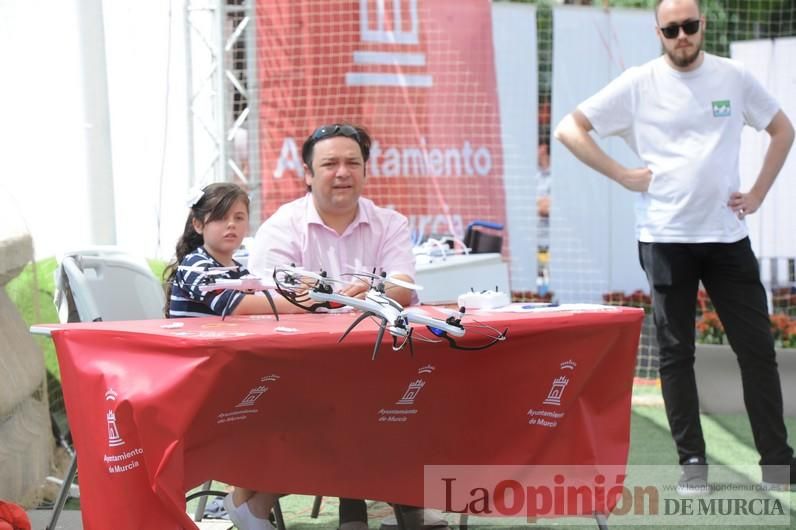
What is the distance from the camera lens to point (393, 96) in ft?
24.1

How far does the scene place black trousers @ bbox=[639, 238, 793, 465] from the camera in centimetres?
→ 387

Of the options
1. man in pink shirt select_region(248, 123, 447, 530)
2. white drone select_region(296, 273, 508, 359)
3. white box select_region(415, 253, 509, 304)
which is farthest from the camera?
white box select_region(415, 253, 509, 304)

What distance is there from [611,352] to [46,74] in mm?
4426

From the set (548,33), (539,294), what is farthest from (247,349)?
(548,33)

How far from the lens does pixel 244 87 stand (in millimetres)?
7277

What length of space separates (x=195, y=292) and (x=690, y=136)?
6.18ft

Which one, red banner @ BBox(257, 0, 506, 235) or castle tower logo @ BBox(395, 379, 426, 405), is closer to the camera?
castle tower logo @ BBox(395, 379, 426, 405)

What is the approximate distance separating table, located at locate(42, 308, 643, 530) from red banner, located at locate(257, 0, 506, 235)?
4.49m

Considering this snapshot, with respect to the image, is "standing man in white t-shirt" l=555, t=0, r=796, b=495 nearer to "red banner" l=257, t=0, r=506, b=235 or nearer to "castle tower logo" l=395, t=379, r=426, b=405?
"castle tower logo" l=395, t=379, r=426, b=405

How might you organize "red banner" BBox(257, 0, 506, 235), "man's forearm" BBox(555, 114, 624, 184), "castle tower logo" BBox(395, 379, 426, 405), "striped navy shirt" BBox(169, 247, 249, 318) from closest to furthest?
"castle tower logo" BBox(395, 379, 426, 405)
"striped navy shirt" BBox(169, 247, 249, 318)
"man's forearm" BBox(555, 114, 624, 184)
"red banner" BBox(257, 0, 506, 235)

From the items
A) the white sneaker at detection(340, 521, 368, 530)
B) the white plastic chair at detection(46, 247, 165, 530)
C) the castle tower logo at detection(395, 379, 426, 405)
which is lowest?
the white sneaker at detection(340, 521, 368, 530)

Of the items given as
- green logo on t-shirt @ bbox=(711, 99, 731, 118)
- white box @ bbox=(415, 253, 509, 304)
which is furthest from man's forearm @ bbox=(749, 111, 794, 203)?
white box @ bbox=(415, 253, 509, 304)

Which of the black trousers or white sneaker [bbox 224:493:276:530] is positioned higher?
the black trousers

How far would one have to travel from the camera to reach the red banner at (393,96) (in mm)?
7281
